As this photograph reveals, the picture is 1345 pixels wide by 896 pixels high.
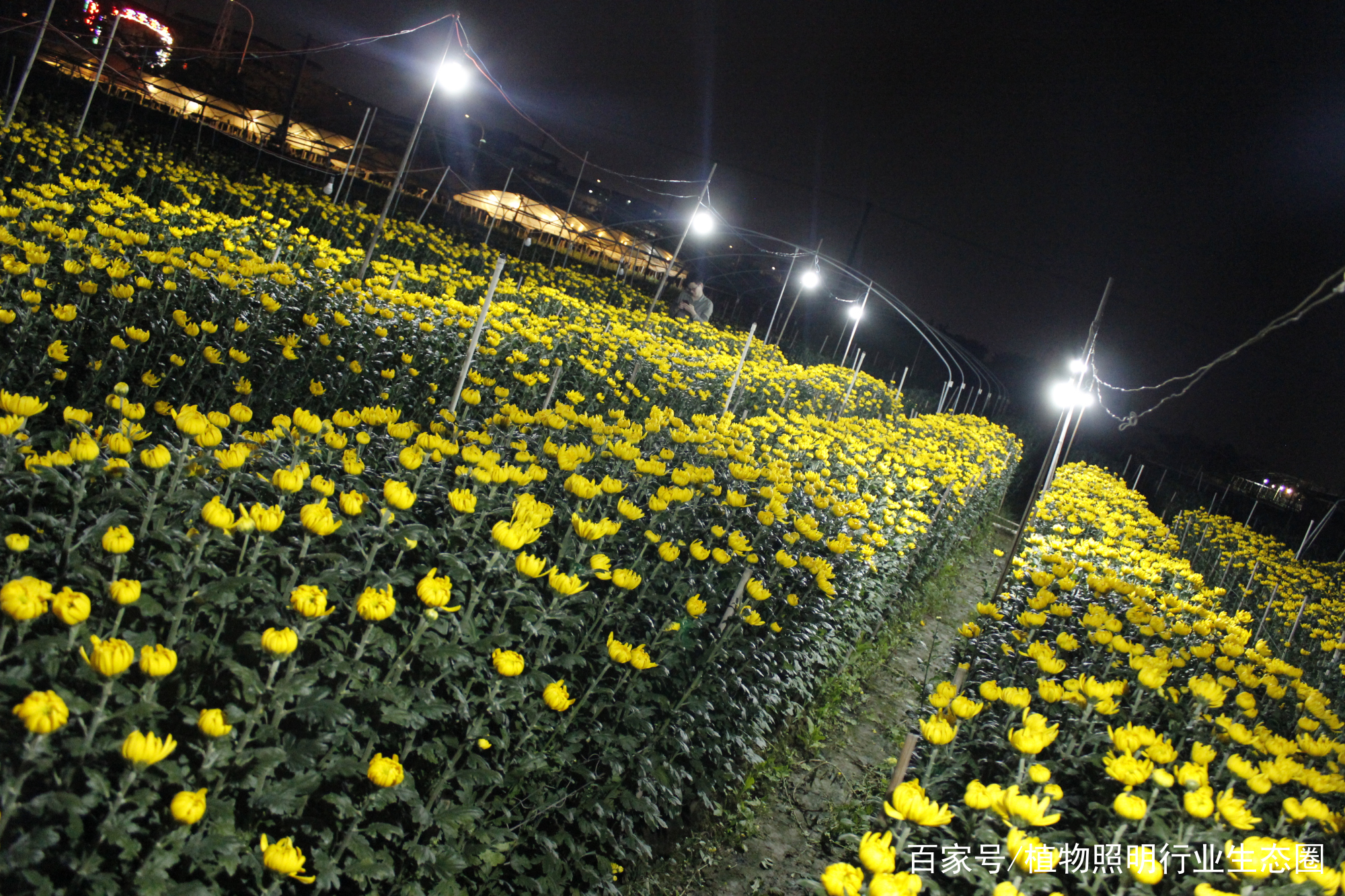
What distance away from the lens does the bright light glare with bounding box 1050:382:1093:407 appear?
7348 millimetres

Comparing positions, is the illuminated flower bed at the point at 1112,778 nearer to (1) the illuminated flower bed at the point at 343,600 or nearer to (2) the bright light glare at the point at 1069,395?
(1) the illuminated flower bed at the point at 343,600

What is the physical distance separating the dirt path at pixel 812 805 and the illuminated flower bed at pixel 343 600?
1.06 ft

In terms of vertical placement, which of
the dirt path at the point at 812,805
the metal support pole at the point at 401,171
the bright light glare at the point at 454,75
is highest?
the bright light glare at the point at 454,75

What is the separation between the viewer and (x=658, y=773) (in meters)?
2.33

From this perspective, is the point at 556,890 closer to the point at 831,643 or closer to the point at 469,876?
the point at 469,876

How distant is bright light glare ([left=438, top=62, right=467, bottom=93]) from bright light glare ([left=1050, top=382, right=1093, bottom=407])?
7.23 metres

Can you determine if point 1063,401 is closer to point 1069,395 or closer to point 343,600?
point 1069,395

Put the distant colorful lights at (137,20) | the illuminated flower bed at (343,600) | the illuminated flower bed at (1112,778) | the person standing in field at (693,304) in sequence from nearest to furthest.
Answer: the illuminated flower bed at (343,600) < the illuminated flower bed at (1112,778) < the person standing in field at (693,304) < the distant colorful lights at (137,20)

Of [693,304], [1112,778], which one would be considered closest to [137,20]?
[693,304]

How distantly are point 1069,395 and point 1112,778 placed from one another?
613 centimetres

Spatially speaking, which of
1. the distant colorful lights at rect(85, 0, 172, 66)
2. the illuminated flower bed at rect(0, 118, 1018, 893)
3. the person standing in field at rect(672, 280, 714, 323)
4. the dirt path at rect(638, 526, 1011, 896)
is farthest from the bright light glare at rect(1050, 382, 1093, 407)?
the distant colorful lights at rect(85, 0, 172, 66)

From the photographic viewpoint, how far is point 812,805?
11.5 ft

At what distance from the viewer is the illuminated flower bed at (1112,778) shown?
174cm

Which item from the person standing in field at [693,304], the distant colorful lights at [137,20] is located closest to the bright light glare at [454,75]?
the person standing in field at [693,304]
